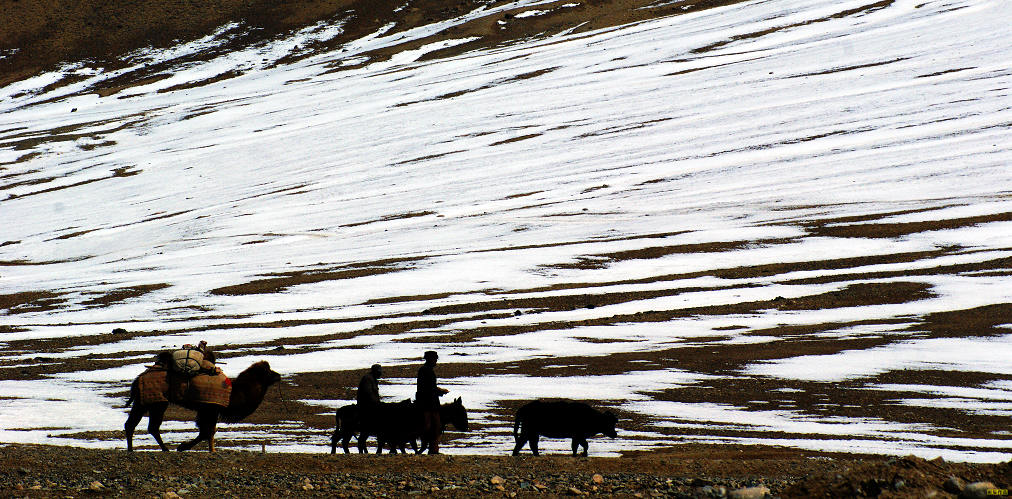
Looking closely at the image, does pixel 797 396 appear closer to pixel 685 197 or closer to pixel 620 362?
pixel 620 362

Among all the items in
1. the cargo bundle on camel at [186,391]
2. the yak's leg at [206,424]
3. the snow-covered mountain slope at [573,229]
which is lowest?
the snow-covered mountain slope at [573,229]

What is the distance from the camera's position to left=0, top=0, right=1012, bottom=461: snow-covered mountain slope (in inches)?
814

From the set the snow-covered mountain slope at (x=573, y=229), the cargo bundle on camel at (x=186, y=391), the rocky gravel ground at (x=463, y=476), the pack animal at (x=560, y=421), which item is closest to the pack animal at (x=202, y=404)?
the cargo bundle on camel at (x=186, y=391)

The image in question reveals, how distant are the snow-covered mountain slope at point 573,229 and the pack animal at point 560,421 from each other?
1.63 meters

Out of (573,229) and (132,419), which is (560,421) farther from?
(573,229)

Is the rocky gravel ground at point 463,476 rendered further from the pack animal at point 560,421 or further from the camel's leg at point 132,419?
the pack animal at point 560,421

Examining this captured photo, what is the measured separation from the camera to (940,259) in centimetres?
3416

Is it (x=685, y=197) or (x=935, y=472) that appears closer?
(x=935, y=472)

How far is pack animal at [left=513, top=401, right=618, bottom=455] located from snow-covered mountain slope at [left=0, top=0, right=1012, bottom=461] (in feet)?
5.34

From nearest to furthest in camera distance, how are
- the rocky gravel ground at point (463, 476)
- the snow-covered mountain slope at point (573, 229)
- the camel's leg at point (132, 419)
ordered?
the rocky gravel ground at point (463, 476), the camel's leg at point (132, 419), the snow-covered mountain slope at point (573, 229)

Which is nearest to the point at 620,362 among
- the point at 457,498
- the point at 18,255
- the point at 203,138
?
the point at 457,498

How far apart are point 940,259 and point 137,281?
94.5 ft

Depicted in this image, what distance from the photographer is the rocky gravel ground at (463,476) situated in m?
8.76

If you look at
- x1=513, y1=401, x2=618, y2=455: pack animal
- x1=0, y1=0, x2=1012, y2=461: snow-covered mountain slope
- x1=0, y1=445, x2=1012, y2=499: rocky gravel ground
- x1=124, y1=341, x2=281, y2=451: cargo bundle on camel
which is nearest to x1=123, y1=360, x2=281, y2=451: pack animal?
x1=124, y1=341, x2=281, y2=451: cargo bundle on camel
